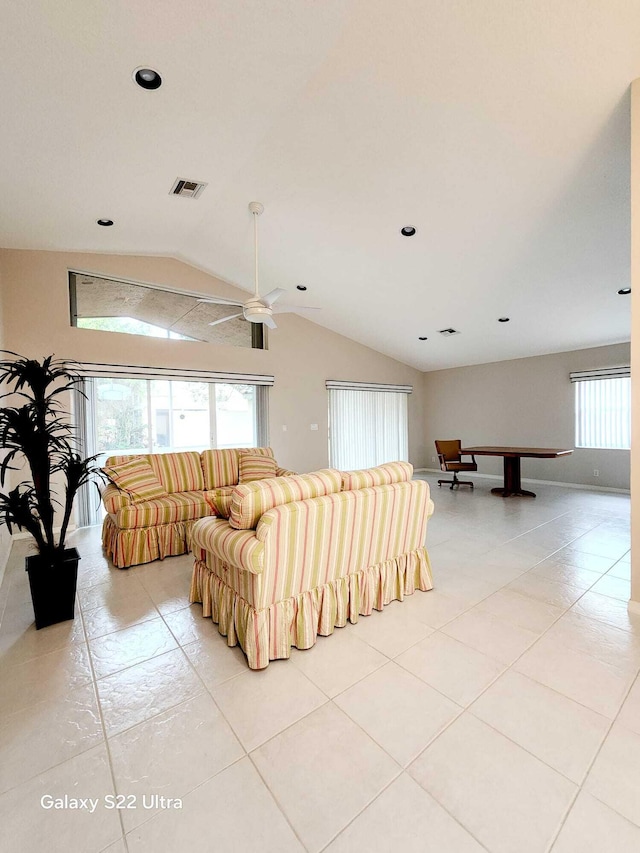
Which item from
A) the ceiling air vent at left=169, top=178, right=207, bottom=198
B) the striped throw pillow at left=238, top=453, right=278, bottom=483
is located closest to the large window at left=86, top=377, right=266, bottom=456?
the striped throw pillow at left=238, top=453, right=278, bottom=483

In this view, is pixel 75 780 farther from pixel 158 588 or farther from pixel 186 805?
pixel 158 588

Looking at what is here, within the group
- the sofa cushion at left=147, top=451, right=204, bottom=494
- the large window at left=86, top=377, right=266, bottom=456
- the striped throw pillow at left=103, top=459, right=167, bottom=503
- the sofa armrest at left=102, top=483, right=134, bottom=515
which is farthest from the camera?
the large window at left=86, top=377, right=266, bottom=456

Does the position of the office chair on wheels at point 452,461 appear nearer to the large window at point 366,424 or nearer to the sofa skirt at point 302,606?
the large window at point 366,424

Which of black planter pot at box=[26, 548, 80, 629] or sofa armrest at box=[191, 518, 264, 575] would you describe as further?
black planter pot at box=[26, 548, 80, 629]

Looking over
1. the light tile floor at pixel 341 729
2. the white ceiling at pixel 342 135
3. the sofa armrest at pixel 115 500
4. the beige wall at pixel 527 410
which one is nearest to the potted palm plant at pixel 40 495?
the light tile floor at pixel 341 729

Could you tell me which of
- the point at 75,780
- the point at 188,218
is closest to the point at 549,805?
the point at 75,780

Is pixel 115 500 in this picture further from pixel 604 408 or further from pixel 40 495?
pixel 604 408

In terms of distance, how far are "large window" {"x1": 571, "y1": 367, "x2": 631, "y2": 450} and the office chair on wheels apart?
197cm

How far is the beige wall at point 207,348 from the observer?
14.6 ft

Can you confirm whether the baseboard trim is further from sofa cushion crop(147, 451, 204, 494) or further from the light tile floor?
sofa cushion crop(147, 451, 204, 494)

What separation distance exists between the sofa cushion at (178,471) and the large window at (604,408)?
21.3ft

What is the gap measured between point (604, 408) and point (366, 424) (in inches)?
165

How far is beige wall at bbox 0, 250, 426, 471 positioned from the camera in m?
4.44

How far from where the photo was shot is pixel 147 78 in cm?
225
